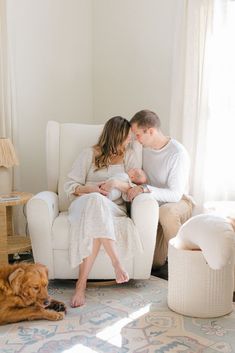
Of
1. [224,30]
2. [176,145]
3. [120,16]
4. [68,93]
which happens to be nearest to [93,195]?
[176,145]

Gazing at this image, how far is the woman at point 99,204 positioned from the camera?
264 cm

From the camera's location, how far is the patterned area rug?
210 cm

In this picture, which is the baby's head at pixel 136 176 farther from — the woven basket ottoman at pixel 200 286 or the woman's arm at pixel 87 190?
the woven basket ottoman at pixel 200 286

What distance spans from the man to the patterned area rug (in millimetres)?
502

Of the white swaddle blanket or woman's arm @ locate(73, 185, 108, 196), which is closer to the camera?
the white swaddle blanket

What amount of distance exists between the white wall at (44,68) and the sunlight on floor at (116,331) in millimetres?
1848

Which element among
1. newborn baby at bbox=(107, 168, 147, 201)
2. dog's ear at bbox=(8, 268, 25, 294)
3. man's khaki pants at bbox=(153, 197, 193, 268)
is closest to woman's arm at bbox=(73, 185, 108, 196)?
newborn baby at bbox=(107, 168, 147, 201)

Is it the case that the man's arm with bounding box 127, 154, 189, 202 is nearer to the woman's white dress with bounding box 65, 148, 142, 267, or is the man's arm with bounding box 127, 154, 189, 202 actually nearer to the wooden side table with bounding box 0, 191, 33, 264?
the woman's white dress with bounding box 65, 148, 142, 267

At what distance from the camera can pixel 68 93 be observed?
4.21 m

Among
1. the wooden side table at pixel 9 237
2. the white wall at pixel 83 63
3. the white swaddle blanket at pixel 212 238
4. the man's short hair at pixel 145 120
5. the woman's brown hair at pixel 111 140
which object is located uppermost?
the white wall at pixel 83 63

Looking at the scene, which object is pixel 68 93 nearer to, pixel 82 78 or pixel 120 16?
pixel 82 78

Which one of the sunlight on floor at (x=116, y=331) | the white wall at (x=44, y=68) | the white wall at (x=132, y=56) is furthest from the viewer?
the white wall at (x=44, y=68)

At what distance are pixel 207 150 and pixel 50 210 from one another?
1.20 meters

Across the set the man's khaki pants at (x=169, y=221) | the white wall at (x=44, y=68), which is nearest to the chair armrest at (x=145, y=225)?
the man's khaki pants at (x=169, y=221)
